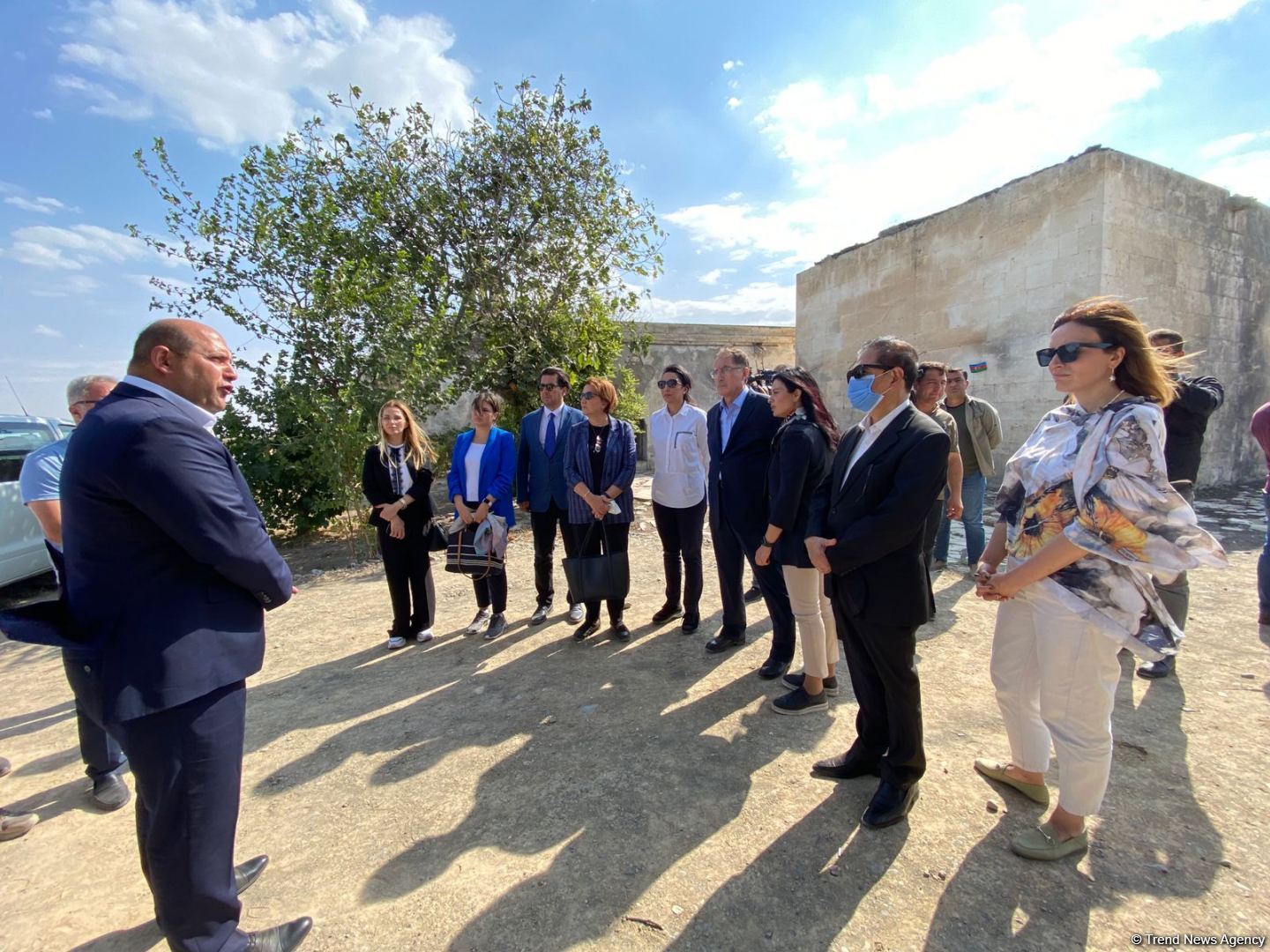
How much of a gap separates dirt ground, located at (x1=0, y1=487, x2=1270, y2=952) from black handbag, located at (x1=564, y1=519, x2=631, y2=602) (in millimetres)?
457

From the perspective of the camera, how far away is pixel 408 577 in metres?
4.57

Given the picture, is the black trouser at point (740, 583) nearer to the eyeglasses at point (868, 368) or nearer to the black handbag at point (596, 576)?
the black handbag at point (596, 576)

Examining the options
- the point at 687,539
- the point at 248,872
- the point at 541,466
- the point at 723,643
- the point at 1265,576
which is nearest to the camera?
the point at 248,872

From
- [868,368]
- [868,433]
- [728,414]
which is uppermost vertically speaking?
[868,368]

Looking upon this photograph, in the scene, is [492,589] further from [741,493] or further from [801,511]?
[801,511]

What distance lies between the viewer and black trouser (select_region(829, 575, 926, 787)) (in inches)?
89.0

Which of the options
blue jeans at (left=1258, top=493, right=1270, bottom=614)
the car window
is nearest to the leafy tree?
the car window

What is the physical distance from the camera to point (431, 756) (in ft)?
9.68

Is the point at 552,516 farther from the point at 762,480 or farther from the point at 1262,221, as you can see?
the point at 1262,221

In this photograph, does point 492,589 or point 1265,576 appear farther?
point 492,589

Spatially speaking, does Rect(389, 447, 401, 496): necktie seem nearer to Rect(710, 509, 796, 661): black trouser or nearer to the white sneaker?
the white sneaker

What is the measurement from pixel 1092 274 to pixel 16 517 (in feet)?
43.0

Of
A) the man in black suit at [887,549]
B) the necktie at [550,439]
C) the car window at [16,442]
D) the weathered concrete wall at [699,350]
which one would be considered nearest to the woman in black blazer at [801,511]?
the man in black suit at [887,549]

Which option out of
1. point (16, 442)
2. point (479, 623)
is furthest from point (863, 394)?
point (16, 442)
